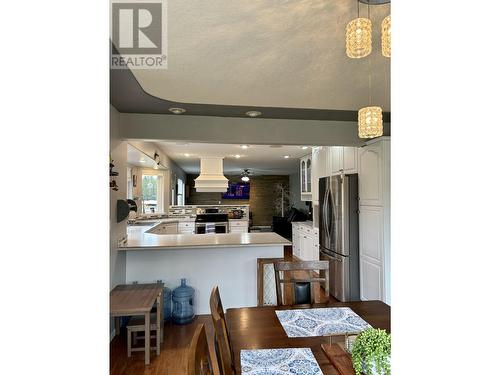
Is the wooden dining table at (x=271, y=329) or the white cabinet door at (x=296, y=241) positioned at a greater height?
the wooden dining table at (x=271, y=329)

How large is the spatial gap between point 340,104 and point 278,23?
1388mm

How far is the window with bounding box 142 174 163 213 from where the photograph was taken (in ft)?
22.2

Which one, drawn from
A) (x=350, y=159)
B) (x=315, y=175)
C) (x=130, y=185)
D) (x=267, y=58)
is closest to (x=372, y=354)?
(x=267, y=58)

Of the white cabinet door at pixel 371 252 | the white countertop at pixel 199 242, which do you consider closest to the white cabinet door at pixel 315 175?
the white cabinet door at pixel 371 252

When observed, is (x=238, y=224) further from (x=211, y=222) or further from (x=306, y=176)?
(x=306, y=176)

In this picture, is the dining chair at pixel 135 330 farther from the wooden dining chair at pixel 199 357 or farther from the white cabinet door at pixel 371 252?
the white cabinet door at pixel 371 252

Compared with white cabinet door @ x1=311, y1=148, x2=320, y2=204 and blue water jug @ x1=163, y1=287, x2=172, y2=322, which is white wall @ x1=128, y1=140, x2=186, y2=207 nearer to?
blue water jug @ x1=163, y1=287, x2=172, y2=322

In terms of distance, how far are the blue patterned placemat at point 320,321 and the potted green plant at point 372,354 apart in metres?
0.47

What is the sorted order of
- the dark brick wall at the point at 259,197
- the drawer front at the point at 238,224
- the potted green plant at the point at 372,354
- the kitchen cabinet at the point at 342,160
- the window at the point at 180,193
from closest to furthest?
the potted green plant at the point at 372,354 → the kitchen cabinet at the point at 342,160 → the drawer front at the point at 238,224 → the window at the point at 180,193 → the dark brick wall at the point at 259,197

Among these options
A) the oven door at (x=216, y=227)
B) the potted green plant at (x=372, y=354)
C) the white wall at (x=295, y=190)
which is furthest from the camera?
the white wall at (x=295, y=190)

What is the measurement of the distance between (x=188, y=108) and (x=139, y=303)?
6.14 ft

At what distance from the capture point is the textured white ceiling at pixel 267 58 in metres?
1.48
